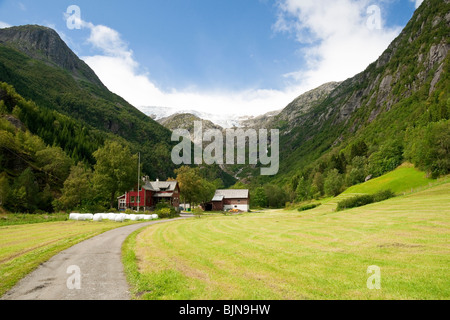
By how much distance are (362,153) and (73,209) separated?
123426 mm

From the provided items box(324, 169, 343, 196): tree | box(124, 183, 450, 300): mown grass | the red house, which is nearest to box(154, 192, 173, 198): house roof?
the red house

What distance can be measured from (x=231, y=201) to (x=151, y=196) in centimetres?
3905

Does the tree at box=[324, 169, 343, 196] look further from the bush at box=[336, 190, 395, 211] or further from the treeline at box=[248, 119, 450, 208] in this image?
the bush at box=[336, 190, 395, 211]

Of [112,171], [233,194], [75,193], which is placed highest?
[112,171]

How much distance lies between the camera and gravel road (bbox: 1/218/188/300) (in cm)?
941

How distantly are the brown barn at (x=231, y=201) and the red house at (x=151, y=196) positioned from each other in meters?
23.2

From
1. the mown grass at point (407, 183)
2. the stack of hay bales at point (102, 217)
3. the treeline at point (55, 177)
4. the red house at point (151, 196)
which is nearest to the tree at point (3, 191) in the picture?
the treeline at point (55, 177)

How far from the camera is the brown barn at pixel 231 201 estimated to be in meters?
119

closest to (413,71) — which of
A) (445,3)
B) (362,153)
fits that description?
(445,3)

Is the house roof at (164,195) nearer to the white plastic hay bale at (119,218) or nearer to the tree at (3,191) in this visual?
the tree at (3,191)

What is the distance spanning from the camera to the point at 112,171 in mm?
62938

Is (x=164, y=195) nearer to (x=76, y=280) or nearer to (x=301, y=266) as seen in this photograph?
(x=76, y=280)

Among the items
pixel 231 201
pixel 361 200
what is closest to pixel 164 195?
pixel 231 201

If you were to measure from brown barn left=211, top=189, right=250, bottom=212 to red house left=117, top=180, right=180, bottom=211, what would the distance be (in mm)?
23191
